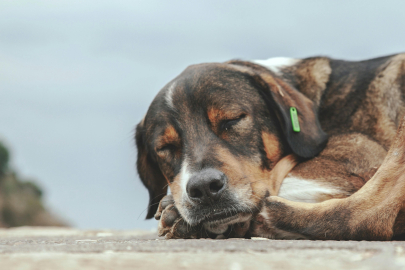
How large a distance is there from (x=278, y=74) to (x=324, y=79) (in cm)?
45

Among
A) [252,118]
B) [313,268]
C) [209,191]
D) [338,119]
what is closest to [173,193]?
[209,191]

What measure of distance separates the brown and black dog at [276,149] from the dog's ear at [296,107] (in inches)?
0.4

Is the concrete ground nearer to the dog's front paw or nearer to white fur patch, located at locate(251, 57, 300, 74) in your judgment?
the dog's front paw

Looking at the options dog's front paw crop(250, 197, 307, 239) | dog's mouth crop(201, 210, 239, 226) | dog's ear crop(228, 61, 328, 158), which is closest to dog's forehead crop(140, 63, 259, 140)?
dog's ear crop(228, 61, 328, 158)

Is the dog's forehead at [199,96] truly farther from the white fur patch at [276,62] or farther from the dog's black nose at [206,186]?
the dog's black nose at [206,186]

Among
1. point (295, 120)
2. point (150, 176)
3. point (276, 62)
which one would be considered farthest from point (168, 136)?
point (276, 62)

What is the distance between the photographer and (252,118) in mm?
3684

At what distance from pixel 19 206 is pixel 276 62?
14719 millimetres

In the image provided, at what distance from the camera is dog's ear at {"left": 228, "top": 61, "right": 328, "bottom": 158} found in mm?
3740

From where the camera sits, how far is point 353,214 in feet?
8.54

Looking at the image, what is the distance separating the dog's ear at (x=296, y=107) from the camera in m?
3.74

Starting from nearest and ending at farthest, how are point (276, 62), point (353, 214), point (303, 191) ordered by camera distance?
point (353, 214)
point (303, 191)
point (276, 62)

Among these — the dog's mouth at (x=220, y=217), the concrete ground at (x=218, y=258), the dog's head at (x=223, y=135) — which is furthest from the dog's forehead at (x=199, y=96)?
the concrete ground at (x=218, y=258)

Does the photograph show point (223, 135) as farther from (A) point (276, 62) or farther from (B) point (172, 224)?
(A) point (276, 62)
